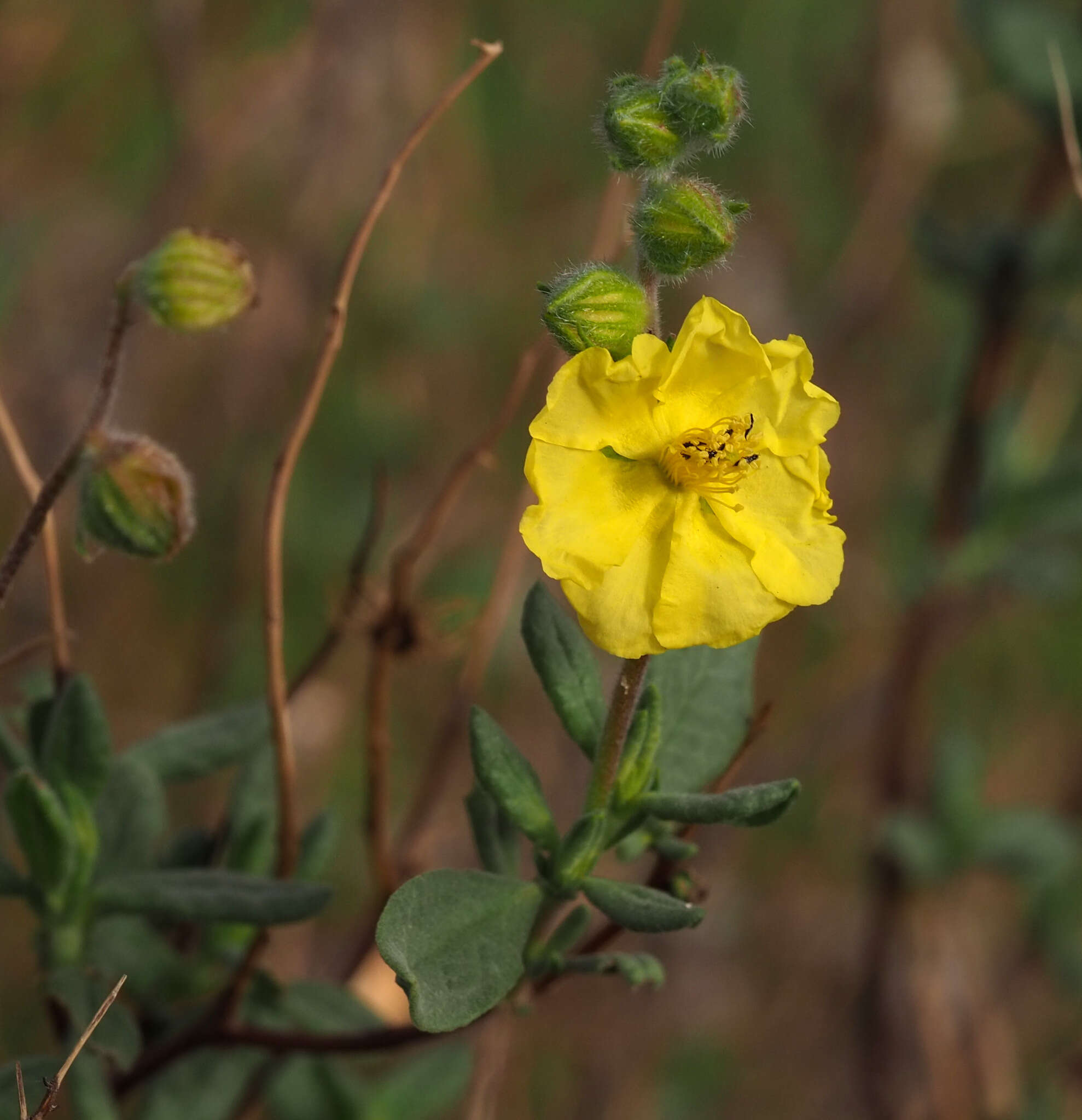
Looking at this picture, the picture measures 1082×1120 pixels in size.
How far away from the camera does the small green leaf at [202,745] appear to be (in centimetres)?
249

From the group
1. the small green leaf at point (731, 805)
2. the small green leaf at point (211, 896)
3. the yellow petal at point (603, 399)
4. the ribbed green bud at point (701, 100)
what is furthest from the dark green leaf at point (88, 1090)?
the ribbed green bud at point (701, 100)

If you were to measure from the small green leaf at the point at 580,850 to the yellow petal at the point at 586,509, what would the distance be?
15.2 inches

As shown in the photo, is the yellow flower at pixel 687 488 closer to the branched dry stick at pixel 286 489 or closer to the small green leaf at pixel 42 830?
the branched dry stick at pixel 286 489

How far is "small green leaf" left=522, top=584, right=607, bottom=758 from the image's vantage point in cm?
201

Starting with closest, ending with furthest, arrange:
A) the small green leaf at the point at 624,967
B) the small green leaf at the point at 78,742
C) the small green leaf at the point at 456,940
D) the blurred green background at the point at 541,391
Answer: the small green leaf at the point at 456,940
the small green leaf at the point at 624,967
the small green leaf at the point at 78,742
the blurred green background at the point at 541,391

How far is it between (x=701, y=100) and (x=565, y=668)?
2.87ft

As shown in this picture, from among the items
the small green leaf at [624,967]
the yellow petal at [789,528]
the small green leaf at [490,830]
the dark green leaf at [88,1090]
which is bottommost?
the dark green leaf at [88,1090]

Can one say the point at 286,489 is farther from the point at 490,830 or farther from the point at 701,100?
the point at 701,100

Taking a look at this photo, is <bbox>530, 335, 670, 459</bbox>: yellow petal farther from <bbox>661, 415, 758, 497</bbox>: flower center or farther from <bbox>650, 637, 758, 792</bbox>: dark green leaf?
<bbox>650, 637, 758, 792</bbox>: dark green leaf

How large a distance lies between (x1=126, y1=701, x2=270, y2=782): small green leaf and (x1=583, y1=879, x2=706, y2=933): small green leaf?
2.93 ft

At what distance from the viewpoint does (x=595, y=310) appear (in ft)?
5.76

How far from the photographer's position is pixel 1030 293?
417cm

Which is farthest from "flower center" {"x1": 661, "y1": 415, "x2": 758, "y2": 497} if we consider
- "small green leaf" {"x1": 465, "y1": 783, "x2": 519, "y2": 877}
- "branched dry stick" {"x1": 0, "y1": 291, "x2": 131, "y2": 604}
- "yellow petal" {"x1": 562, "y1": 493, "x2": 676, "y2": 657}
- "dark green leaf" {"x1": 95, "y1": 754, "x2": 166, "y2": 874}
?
"dark green leaf" {"x1": 95, "y1": 754, "x2": 166, "y2": 874}

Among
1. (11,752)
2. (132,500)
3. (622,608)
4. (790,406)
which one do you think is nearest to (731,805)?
(622,608)
